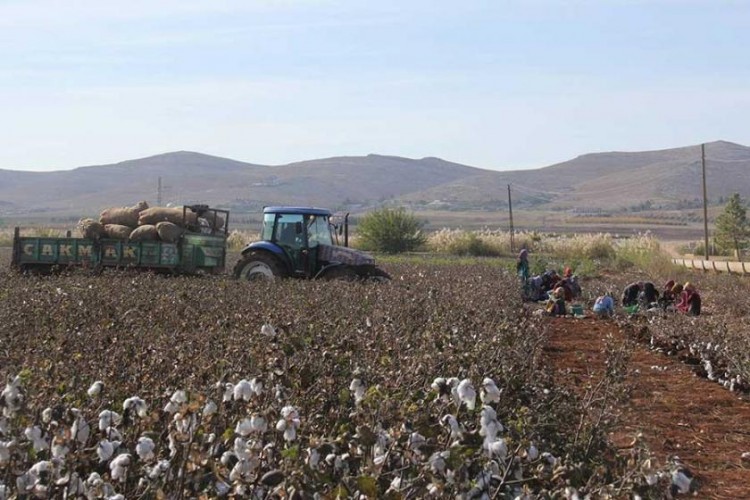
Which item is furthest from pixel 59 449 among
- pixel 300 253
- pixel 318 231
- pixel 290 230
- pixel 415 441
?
pixel 318 231

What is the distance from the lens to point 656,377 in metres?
12.7

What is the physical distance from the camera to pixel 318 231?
75.7 ft

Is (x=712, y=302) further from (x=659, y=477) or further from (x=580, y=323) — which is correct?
(x=659, y=477)

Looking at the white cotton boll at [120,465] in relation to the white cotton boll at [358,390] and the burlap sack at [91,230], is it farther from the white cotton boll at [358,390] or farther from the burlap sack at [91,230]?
the burlap sack at [91,230]

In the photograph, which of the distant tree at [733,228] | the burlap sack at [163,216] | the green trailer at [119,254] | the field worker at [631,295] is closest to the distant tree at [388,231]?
the distant tree at [733,228]

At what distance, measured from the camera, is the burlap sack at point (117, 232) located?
23734 millimetres

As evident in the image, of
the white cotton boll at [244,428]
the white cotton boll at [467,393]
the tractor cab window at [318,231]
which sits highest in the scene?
the tractor cab window at [318,231]

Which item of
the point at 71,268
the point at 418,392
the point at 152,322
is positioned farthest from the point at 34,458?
the point at 71,268

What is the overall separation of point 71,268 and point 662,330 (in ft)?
40.5

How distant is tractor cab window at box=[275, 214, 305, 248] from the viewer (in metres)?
22.7

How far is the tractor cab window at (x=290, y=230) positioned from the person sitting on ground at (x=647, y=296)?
6.72 meters

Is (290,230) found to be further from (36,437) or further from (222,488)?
(222,488)

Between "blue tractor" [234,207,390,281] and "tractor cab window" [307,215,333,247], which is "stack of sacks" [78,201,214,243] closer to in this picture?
"blue tractor" [234,207,390,281]

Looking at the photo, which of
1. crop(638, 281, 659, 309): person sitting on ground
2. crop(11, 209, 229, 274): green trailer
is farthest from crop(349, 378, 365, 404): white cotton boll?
crop(11, 209, 229, 274): green trailer
